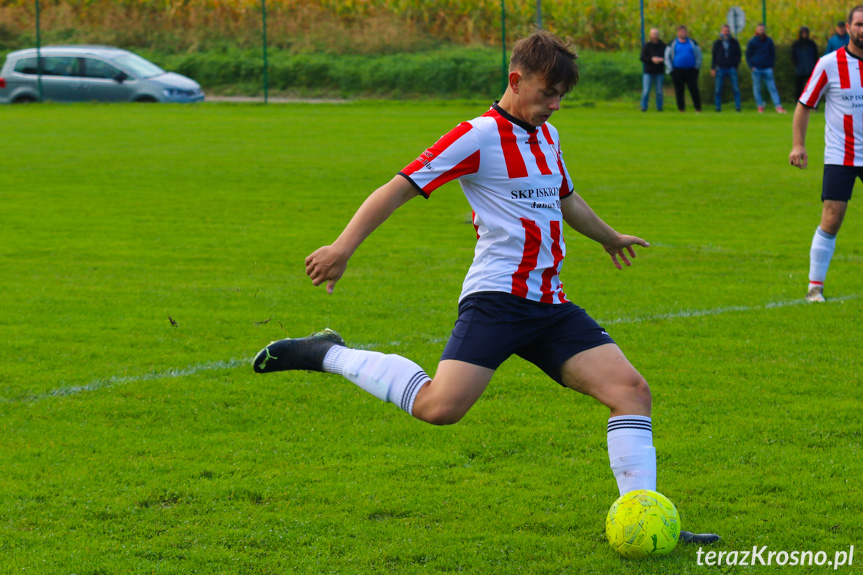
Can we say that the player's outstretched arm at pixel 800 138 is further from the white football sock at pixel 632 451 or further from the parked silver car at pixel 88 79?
the parked silver car at pixel 88 79

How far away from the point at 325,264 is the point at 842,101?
5.26m

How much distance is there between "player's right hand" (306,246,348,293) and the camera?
352 cm

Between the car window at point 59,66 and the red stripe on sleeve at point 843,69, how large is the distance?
2473cm

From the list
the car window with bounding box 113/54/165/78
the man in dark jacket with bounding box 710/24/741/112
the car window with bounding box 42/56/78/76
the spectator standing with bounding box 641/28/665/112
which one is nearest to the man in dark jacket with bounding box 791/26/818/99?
the man in dark jacket with bounding box 710/24/741/112

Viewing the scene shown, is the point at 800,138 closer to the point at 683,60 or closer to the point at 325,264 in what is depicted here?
the point at 325,264

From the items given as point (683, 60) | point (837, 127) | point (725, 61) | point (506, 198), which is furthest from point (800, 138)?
point (725, 61)

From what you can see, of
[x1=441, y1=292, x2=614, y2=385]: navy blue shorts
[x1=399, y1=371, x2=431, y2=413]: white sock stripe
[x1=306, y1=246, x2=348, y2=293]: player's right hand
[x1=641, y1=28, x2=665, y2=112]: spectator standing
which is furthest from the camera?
[x1=641, y1=28, x2=665, y2=112]: spectator standing

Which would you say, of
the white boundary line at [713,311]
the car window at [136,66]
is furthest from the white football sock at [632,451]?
the car window at [136,66]

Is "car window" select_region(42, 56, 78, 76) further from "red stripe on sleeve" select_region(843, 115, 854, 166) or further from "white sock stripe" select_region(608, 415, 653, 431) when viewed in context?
"white sock stripe" select_region(608, 415, 653, 431)

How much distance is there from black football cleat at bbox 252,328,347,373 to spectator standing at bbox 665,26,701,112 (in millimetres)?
21952

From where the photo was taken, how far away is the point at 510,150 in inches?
152

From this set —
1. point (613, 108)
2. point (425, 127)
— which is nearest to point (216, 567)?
point (425, 127)

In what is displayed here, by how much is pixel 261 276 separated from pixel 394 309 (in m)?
1.57

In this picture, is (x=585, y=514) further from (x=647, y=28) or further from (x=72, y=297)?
(x=647, y=28)
